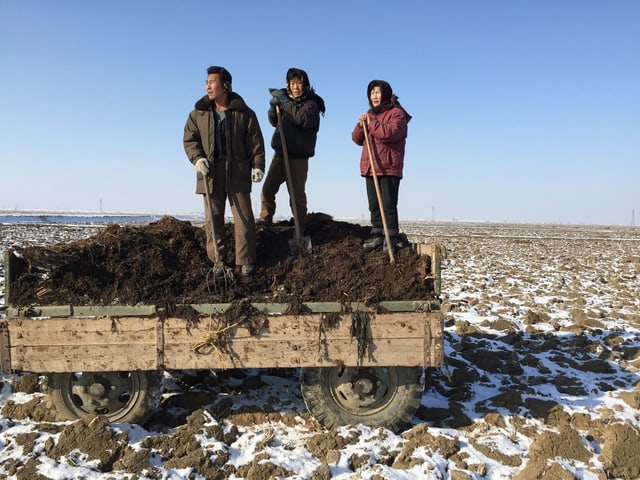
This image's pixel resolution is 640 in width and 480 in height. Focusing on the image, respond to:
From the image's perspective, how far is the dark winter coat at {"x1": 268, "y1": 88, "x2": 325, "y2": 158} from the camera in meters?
4.72

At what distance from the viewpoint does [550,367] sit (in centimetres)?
544

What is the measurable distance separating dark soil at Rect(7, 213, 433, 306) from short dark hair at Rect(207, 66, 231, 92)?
5.28 ft

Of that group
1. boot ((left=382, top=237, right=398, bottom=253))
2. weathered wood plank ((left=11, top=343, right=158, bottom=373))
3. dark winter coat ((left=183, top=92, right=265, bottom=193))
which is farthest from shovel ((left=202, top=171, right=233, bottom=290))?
boot ((left=382, top=237, right=398, bottom=253))

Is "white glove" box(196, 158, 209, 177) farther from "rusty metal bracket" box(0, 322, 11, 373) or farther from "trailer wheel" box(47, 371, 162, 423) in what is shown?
"rusty metal bracket" box(0, 322, 11, 373)

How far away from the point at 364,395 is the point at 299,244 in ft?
5.45

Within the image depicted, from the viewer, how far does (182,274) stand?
4035 mm

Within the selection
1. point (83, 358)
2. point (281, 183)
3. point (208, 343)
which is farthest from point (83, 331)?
point (281, 183)

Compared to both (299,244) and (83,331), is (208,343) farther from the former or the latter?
(299,244)

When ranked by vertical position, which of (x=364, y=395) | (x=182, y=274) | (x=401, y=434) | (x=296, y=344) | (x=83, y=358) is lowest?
(x=401, y=434)

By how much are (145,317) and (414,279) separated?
2346 millimetres

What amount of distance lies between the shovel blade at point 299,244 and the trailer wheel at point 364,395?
1.27 metres

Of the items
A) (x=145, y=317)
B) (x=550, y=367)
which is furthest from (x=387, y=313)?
(x=550, y=367)

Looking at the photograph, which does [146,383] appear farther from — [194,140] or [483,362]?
[483,362]

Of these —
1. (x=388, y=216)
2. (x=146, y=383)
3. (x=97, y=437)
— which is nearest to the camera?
(x=97, y=437)
